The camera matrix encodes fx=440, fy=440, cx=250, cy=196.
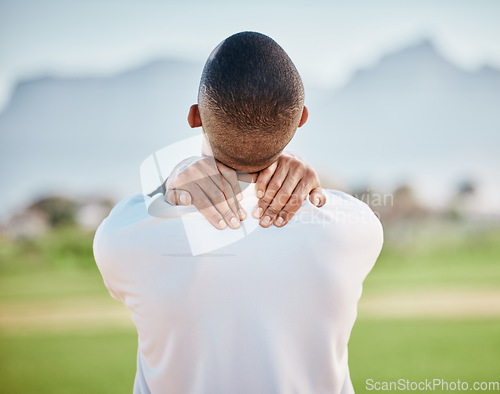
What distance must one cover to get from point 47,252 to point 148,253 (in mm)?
16184

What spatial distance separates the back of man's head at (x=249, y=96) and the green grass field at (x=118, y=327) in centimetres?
633

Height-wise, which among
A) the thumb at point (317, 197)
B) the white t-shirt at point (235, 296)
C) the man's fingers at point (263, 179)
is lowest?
the white t-shirt at point (235, 296)

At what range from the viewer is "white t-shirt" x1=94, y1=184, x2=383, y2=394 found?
0.88m

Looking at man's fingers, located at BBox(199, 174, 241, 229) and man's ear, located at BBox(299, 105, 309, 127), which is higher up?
man's ear, located at BBox(299, 105, 309, 127)

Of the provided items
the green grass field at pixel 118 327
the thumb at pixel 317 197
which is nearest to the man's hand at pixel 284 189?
the thumb at pixel 317 197

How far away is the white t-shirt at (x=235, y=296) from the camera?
88 cm

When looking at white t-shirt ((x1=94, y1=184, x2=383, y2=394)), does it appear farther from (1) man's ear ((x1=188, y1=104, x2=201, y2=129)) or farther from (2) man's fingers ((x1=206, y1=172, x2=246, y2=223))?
(1) man's ear ((x1=188, y1=104, x2=201, y2=129))

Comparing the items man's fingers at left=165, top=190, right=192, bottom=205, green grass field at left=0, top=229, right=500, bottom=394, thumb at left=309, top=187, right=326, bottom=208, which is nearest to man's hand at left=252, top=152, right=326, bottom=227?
thumb at left=309, top=187, right=326, bottom=208

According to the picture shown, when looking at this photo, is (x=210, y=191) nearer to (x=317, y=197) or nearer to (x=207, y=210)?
(x=207, y=210)

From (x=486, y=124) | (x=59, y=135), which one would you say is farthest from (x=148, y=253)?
(x=486, y=124)

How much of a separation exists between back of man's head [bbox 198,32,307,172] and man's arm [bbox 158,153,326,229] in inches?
2.9

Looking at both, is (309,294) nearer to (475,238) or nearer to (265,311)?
(265,311)

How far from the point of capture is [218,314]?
878mm

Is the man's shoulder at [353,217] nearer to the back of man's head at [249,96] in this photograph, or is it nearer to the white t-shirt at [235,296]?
the white t-shirt at [235,296]
